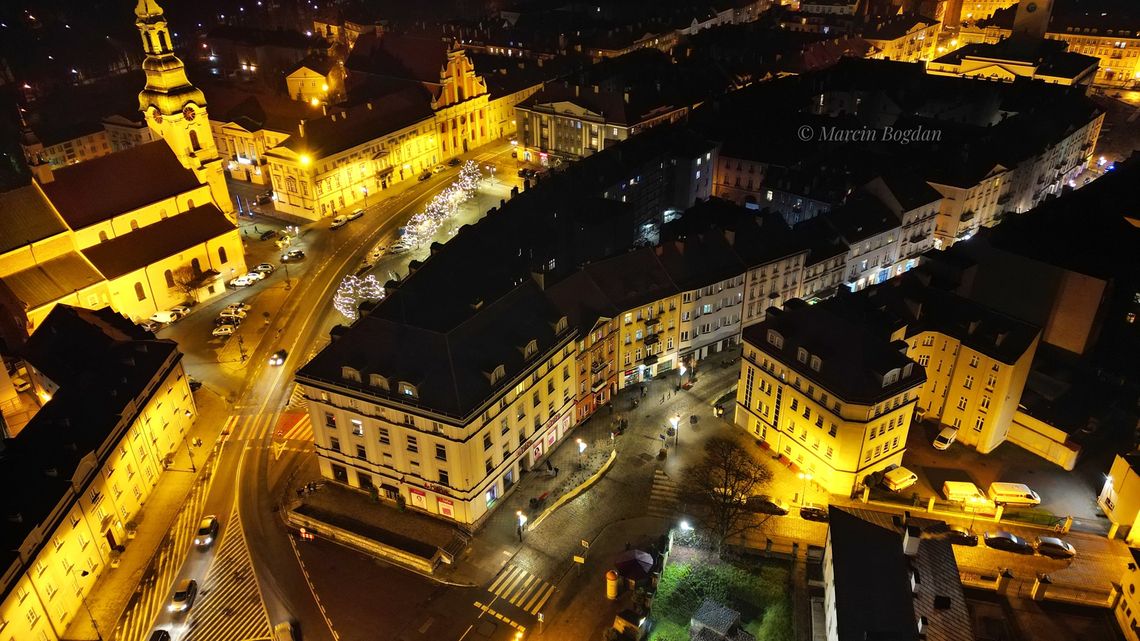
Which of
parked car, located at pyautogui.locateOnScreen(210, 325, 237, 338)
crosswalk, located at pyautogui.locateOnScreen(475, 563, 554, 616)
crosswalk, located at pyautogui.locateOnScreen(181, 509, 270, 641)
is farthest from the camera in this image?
parked car, located at pyautogui.locateOnScreen(210, 325, 237, 338)

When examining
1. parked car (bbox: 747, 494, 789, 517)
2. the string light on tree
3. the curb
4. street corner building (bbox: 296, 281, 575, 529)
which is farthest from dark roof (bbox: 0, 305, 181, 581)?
parked car (bbox: 747, 494, 789, 517)

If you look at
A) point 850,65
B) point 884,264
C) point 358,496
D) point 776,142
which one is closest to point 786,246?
point 884,264

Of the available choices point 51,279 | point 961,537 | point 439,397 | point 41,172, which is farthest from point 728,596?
point 41,172

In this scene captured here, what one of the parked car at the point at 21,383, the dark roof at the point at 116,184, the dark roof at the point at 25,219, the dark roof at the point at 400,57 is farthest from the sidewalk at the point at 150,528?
the dark roof at the point at 400,57

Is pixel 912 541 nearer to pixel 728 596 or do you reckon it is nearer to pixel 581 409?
pixel 728 596

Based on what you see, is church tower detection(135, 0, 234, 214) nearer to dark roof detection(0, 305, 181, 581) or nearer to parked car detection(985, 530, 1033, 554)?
dark roof detection(0, 305, 181, 581)

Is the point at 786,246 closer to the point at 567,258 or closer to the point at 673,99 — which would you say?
the point at 567,258

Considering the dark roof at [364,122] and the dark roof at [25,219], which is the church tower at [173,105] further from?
the dark roof at [25,219]
